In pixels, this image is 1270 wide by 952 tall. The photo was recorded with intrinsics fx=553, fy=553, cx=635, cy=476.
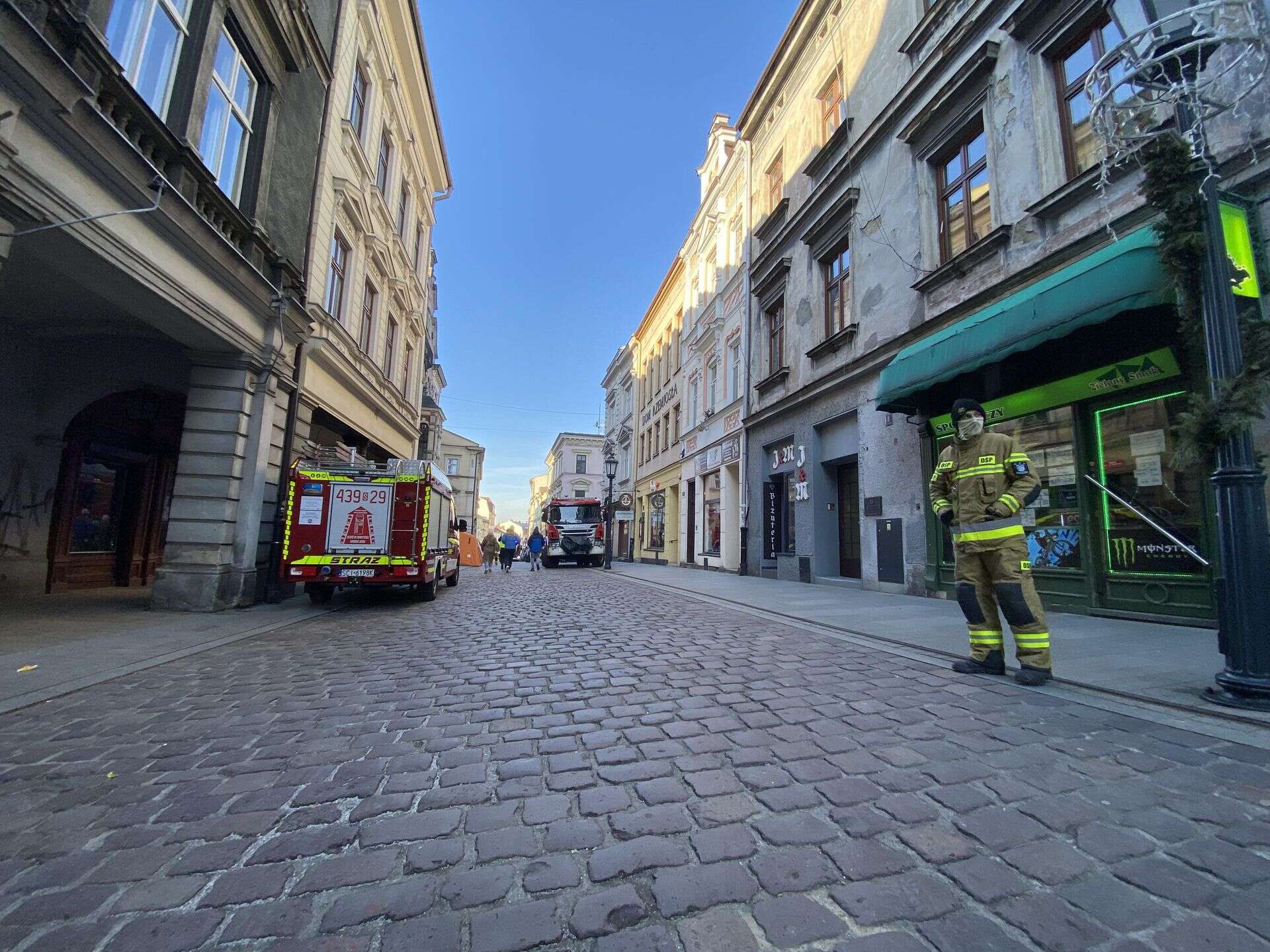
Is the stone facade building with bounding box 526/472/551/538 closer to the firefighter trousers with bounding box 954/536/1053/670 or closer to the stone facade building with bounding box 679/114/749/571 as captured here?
the stone facade building with bounding box 679/114/749/571

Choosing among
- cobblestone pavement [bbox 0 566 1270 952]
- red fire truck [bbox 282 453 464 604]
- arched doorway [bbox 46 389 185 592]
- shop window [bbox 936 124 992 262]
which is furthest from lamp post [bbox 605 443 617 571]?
cobblestone pavement [bbox 0 566 1270 952]

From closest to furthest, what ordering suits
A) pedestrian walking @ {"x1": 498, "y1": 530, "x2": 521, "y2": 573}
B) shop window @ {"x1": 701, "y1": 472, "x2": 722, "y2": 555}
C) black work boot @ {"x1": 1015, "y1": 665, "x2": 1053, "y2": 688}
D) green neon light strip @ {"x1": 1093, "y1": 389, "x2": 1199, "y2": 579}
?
black work boot @ {"x1": 1015, "y1": 665, "x2": 1053, "y2": 688} < green neon light strip @ {"x1": 1093, "y1": 389, "x2": 1199, "y2": 579} < shop window @ {"x1": 701, "y1": 472, "x2": 722, "y2": 555} < pedestrian walking @ {"x1": 498, "y1": 530, "x2": 521, "y2": 573}

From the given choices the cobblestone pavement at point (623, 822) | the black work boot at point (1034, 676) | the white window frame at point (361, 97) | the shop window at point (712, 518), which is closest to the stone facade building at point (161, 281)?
the white window frame at point (361, 97)

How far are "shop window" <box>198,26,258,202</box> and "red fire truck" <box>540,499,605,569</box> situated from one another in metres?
15.8

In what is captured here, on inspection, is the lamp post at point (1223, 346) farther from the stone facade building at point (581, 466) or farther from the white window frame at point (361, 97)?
the stone facade building at point (581, 466)

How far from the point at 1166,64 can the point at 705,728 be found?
17.6 ft

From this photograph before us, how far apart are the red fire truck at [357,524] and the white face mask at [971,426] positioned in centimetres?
760

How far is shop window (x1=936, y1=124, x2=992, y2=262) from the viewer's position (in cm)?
872

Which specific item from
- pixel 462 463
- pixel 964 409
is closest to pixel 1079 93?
pixel 964 409

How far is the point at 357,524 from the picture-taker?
28.7 ft

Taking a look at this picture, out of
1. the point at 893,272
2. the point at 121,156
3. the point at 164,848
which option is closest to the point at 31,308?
the point at 121,156

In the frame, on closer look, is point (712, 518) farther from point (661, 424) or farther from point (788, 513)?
point (661, 424)

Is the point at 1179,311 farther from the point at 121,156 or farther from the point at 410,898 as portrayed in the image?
the point at 121,156

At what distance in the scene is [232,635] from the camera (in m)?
6.06
